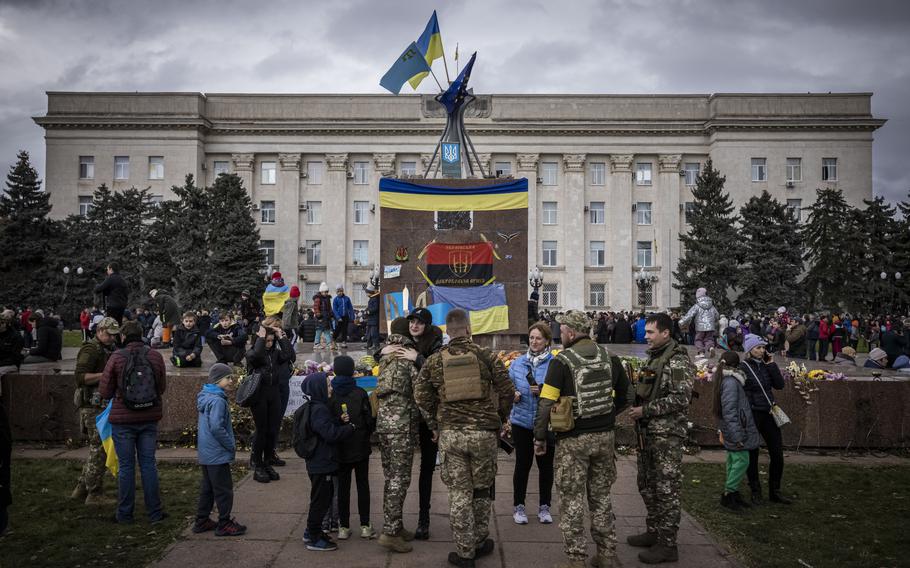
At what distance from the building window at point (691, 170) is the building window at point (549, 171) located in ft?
33.5

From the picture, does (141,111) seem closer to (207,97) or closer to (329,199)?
(207,97)

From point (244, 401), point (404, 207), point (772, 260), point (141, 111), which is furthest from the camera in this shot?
point (141, 111)

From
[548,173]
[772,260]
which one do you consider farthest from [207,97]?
[772,260]

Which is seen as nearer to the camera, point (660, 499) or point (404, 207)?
point (660, 499)

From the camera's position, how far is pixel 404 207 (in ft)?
57.4

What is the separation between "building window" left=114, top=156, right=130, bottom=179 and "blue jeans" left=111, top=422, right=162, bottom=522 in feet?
172

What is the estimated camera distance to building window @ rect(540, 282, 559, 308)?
175 ft

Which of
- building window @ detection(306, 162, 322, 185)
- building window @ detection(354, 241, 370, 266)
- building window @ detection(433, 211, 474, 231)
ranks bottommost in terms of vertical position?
building window @ detection(433, 211, 474, 231)

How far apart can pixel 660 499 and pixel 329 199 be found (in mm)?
50518

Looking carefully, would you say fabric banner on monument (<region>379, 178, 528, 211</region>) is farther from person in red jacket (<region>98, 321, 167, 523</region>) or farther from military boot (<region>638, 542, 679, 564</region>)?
military boot (<region>638, 542, 679, 564</region>)

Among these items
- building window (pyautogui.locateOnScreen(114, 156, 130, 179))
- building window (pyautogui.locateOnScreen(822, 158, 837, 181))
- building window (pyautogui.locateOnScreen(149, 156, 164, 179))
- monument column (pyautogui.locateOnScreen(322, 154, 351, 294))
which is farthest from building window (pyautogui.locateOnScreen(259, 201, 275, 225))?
building window (pyautogui.locateOnScreen(822, 158, 837, 181))

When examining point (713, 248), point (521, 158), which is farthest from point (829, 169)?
→ point (521, 158)

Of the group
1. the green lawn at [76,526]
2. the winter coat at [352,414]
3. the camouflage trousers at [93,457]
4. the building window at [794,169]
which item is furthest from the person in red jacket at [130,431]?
the building window at [794,169]

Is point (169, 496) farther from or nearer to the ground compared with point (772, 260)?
nearer to the ground
